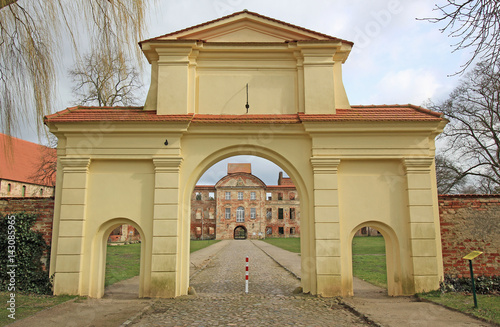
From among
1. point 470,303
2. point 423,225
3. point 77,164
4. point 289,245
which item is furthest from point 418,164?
point 289,245

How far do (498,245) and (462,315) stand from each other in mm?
3938

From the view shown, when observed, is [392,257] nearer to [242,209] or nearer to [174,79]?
[174,79]

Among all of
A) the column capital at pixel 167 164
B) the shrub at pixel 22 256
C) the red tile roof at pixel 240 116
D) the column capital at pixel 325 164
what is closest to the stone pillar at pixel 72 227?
the shrub at pixel 22 256

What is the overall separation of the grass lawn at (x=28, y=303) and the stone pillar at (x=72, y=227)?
0.38 meters

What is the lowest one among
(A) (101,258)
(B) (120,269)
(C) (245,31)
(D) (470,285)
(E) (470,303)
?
(B) (120,269)

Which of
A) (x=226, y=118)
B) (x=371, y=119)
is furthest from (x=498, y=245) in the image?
(x=226, y=118)

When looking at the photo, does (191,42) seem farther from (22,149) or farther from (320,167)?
(22,149)

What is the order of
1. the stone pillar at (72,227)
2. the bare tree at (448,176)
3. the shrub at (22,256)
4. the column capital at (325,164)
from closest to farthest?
the stone pillar at (72,227) < the shrub at (22,256) < the column capital at (325,164) < the bare tree at (448,176)

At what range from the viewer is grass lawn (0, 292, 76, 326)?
7.73 meters

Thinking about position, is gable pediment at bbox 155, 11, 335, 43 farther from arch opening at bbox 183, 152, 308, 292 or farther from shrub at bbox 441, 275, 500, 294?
arch opening at bbox 183, 152, 308, 292

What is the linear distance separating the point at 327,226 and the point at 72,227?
679cm

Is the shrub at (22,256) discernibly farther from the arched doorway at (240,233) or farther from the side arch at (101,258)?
the arched doorway at (240,233)

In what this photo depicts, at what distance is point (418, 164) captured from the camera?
1079 centimetres

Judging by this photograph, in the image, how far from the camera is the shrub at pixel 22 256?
10383mm
